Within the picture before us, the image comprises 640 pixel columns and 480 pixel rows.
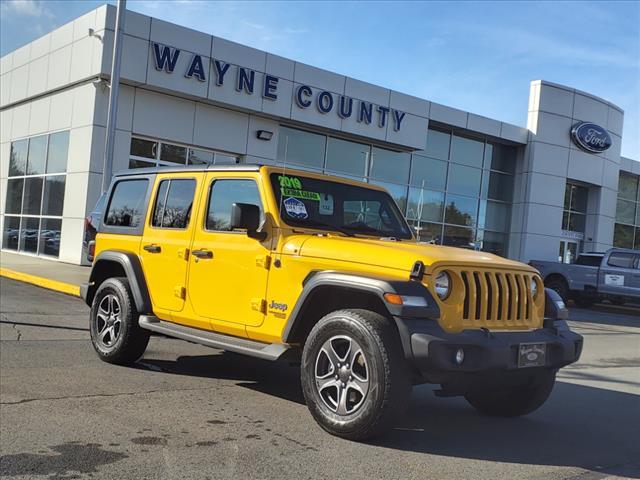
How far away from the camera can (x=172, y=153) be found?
17.9 metres

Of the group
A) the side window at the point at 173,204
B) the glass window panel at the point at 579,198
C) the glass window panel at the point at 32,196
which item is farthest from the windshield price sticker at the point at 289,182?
the glass window panel at the point at 579,198

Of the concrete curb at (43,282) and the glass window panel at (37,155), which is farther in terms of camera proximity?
the glass window panel at (37,155)

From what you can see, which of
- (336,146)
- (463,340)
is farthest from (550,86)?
(463,340)

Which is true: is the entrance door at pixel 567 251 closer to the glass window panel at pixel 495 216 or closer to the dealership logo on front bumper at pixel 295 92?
the glass window panel at pixel 495 216

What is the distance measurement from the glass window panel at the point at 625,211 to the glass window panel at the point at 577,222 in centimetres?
345

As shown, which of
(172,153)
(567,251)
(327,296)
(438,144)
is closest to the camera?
(327,296)

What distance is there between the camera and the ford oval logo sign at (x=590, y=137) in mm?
27250

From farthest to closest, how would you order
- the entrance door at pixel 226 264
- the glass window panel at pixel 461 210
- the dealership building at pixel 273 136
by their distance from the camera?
the glass window panel at pixel 461 210 < the dealership building at pixel 273 136 < the entrance door at pixel 226 264

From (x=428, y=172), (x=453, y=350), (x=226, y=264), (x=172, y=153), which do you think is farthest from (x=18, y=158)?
(x=453, y=350)

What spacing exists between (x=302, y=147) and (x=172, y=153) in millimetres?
4483

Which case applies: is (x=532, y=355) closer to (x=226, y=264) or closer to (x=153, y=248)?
(x=226, y=264)

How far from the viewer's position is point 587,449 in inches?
190

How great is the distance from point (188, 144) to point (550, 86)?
16.5 meters

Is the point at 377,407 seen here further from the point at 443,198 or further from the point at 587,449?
the point at 443,198
